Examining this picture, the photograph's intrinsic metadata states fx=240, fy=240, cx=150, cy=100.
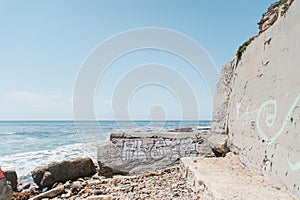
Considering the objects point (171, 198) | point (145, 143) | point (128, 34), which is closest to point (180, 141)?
point (145, 143)

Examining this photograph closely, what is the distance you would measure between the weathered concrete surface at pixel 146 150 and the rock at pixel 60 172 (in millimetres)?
995

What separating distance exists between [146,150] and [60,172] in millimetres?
2952

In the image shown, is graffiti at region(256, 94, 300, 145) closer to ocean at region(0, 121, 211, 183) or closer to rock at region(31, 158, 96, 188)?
rock at region(31, 158, 96, 188)

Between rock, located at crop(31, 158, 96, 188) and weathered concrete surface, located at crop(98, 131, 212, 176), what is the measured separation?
3.26 ft

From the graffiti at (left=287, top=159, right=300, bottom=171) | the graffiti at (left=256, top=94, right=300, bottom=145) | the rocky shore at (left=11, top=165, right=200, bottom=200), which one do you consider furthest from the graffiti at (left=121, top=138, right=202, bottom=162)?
the graffiti at (left=287, top=159, right=300, bottom=171)

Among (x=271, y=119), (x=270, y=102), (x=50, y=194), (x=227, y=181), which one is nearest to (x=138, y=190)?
(x=227, y=181)

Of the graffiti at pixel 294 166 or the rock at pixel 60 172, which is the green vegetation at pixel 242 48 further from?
the rock at pixel 60 172

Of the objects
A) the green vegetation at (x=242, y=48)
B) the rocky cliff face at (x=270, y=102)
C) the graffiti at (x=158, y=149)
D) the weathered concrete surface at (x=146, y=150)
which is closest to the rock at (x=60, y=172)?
the weathered concrete surface at (x=146, y=150)

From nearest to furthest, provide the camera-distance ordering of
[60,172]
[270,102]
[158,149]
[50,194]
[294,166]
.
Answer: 1. [294,166]
2. [270,102]
3. [50,194]
4. [158,149]
5. [60,172]

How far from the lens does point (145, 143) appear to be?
23.6ft

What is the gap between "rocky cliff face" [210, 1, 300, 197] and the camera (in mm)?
2579

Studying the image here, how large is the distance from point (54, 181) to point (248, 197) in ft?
21.8

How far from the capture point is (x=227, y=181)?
3.17 m

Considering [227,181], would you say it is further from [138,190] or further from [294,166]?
[138,190]
